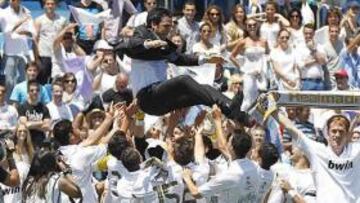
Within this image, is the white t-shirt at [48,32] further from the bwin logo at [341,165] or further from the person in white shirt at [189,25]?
the bwin logo at [341,165]

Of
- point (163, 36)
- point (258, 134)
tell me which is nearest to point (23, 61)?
point (258, 134)

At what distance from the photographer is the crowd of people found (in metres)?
13.4

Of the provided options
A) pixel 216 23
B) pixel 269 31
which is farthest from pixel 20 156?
pixel 269 31

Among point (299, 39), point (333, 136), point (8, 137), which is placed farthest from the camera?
point (299, 39)

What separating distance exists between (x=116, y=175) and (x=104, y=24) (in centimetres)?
764

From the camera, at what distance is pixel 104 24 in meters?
21.0

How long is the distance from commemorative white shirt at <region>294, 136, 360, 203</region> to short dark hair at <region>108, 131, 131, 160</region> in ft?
5.57

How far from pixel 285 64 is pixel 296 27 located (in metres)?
1.06

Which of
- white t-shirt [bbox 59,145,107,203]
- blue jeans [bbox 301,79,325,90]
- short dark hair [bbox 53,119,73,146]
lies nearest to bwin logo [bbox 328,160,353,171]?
white t-shirt [bbox 59,145,107,203]

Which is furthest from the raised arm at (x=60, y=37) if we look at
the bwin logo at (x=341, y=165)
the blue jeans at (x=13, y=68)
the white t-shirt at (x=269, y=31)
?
the bwin logo at (x=341, y=165)

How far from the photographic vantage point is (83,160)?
13.9m

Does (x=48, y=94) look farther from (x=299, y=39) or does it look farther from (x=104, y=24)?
(x=299, y=39)

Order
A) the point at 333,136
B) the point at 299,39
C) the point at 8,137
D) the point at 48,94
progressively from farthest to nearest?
the point at 299,39, the point at 48,94, the point at 8,137, the point at 333,136

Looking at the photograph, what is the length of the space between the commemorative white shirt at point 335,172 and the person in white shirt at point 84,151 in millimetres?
2029
